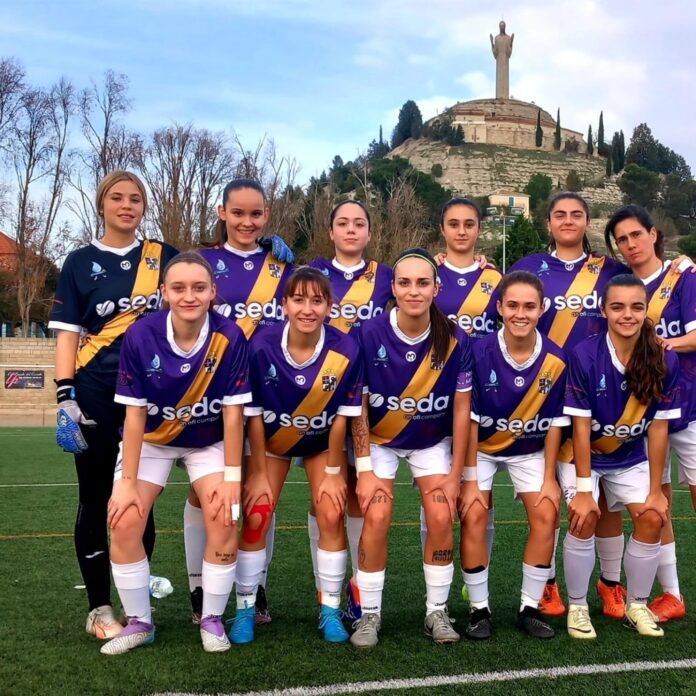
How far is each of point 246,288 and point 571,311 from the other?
177 centimetres

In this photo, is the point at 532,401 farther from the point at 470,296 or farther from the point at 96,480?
the point at 96,480

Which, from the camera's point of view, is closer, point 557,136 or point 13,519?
point 13,519

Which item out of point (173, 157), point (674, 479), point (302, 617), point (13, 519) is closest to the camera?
point (302, 617)

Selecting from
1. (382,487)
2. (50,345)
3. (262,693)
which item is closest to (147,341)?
(382,487)

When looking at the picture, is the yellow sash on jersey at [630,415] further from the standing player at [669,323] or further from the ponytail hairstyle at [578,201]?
the ponytail hairstyle at [578,201]

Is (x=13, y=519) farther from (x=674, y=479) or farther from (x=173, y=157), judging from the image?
(x=173, y=157)

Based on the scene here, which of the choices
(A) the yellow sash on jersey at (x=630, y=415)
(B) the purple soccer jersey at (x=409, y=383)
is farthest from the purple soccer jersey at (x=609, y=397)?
(B) the purple soccer jersey at (x=409, y=383)

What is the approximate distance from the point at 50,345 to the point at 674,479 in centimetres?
2059

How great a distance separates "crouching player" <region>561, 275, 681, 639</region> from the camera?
11.9 feet

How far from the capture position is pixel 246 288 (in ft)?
13.3

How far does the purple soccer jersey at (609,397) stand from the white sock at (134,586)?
211 centimetres

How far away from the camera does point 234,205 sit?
4027 mm

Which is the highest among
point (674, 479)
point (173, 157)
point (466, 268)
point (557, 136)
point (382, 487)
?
point (557, 136)

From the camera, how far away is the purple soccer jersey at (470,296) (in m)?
4.26
